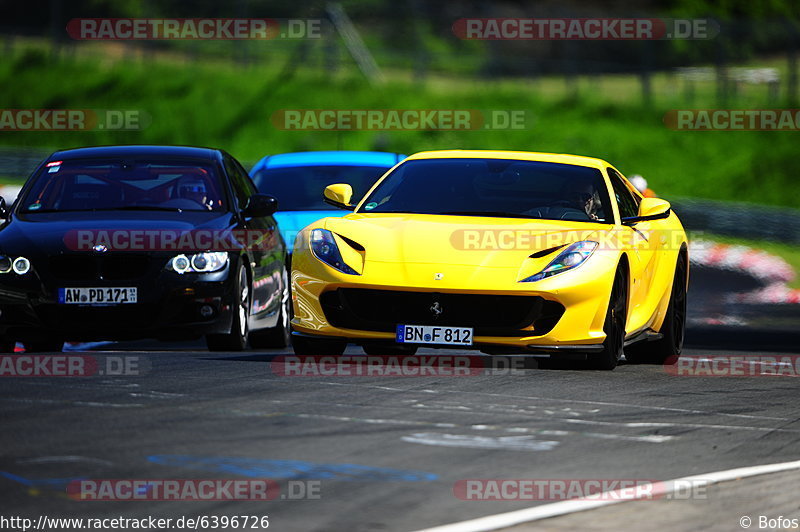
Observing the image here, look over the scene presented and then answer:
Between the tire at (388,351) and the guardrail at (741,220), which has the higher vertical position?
the guardrail at (741,220)

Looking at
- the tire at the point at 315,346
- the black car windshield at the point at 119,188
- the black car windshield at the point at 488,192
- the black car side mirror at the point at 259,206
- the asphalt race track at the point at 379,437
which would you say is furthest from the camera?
the black car side mirror at the point at 259,206

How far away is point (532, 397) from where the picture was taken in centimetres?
1002

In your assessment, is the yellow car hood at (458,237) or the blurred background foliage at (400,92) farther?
the blurred background foliage at (400,92)

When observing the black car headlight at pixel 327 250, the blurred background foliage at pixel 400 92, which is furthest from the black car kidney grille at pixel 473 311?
the blurred background foliage at pixel 400 92

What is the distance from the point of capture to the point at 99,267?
11.9 meters

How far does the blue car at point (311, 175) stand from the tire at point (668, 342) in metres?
4.03

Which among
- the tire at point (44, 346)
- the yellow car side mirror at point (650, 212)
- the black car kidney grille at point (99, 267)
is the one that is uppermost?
the yellow car side mirror at point (650, 212)

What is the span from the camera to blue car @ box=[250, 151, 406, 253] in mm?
16469

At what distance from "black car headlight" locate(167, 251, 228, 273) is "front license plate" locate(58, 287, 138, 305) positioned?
0.34 m

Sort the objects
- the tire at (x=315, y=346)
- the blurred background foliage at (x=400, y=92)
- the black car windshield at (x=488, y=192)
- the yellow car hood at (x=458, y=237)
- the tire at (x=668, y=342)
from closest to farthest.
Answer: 1. the yellow car hood at (x=458, y=237)
2. the tire at (x=315, y=346)
3. the black car windshield at (x=488, y=192)
4. the tire at (x=668, y=342)
5. the blurred background foliage at (x=400, y=92)

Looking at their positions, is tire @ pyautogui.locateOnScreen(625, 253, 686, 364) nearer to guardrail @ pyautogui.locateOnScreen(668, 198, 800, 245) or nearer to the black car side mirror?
the black car side mirror

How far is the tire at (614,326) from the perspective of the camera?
11.0m

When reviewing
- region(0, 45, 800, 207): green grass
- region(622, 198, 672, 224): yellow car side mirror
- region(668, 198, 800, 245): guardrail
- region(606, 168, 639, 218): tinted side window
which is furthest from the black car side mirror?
region(0, 45, 800, 207): green grass

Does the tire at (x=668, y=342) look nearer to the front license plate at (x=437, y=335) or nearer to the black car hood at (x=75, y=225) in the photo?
the front license plate at (x=437, y=335)
